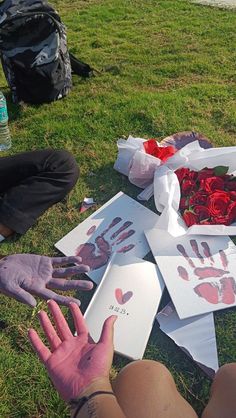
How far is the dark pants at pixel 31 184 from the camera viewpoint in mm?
2475

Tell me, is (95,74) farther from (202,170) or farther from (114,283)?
(114,283)

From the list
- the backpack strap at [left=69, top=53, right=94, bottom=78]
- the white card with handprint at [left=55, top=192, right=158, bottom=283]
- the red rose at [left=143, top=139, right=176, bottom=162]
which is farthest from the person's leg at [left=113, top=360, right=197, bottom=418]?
the backpack strap at [left=69, top=53, right=94, bottom=78]

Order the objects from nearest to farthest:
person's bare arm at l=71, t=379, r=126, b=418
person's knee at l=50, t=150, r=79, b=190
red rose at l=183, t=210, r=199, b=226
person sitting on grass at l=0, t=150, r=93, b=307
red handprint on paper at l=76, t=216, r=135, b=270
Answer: person's bare arm at l=71, t=379, r=126, b=418
person sitting on grass at l=0, t=150, r=93, b=307
red handprint on paper at l=76, t=216, r=135, b=270
red rose at l=183, t=210, r=199, b=226
person's knee at l=50, t=150, r=79, b=190

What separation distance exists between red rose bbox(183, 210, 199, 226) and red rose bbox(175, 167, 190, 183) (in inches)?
10.4

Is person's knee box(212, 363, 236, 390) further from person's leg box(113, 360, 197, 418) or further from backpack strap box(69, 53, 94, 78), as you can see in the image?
backpack strap box(69, 53, 94, 78)

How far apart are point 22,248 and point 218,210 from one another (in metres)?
1.13

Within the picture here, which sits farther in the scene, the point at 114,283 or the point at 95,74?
the point at 95,74

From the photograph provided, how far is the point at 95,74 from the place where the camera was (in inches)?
159

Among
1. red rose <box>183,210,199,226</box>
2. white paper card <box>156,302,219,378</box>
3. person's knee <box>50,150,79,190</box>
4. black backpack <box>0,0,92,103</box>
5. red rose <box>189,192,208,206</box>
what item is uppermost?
black backpack <box>0,0,92,103</box>

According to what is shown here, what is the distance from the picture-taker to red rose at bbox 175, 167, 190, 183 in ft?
8.96

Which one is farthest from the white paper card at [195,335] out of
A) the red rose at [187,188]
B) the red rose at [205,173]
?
the red rose at [205,173]

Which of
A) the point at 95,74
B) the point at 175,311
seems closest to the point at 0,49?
the point at 95,74

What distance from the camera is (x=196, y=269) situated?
2.32 meters

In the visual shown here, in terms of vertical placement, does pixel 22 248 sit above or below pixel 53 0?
below
